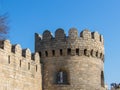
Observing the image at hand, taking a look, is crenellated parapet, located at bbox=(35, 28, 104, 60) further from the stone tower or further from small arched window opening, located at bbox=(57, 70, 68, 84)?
small arched window opening, located at bbox=(57, 70, 68, 84)

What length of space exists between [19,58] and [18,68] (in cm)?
59

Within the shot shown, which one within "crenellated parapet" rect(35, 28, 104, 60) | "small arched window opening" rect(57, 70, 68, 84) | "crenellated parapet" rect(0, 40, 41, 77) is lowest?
"small arched window opening" rect(57, 70, 68, 84)

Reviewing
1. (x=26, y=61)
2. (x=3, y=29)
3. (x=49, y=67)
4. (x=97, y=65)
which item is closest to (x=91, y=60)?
(x=97, y=65)

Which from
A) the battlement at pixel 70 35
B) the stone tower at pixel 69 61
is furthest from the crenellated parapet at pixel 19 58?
the battlement at pixel 70 35

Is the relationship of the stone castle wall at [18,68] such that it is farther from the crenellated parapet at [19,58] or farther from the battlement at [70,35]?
the battlement at [70,35]

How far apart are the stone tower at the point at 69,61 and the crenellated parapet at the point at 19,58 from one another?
0.85 m

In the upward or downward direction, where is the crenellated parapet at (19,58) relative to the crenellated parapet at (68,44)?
downward

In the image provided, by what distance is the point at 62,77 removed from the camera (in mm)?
26969

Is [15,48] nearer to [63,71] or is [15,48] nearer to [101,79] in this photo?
[63,71]

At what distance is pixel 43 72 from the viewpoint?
88.5 feet

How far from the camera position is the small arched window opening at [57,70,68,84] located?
26797mm

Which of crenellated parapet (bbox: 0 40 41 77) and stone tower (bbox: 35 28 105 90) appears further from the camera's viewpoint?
stone tower (bbox: 35 28 105 90)

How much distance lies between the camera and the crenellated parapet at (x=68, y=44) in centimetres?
2695

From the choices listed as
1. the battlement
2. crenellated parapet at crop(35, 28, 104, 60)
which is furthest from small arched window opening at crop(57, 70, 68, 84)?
the battlement
